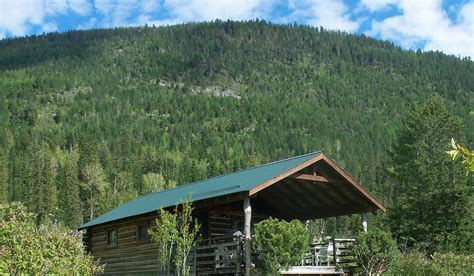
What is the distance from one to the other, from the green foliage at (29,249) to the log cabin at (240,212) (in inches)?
238

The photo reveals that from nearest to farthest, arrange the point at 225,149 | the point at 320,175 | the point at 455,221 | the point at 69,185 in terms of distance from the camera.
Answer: the point at 320,175 → the point at 455,221 → the point at 69,185 → the point at 225,149

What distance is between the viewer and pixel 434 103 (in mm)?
49312

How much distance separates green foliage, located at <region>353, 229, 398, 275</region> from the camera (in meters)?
21.3

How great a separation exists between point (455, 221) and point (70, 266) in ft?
105

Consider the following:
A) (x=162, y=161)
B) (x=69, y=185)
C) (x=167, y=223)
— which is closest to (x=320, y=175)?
(x=167, y=223)

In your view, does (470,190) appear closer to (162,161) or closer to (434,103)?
(434,103)

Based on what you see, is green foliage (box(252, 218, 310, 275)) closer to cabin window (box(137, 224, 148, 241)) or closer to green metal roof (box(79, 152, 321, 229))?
green metal roof (box(79, 152, 321, 229))

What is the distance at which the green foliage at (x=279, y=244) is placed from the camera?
19203 millimetres

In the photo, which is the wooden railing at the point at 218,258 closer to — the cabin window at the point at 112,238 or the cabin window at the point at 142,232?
the cabin window at the point at 142,232

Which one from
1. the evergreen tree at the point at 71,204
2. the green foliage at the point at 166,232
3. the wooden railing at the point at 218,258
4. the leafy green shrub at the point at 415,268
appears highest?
the evergreen tree at the point at 71,204

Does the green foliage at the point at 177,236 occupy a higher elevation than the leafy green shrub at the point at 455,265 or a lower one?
higher

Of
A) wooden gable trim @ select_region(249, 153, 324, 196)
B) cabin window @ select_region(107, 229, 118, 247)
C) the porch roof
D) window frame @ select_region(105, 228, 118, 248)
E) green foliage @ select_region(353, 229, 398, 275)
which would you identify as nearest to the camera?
wooden gable trim @ select_region(249, 153, 324, 196)

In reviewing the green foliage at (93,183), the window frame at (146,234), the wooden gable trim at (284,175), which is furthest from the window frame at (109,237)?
the green foliage at (93,183)

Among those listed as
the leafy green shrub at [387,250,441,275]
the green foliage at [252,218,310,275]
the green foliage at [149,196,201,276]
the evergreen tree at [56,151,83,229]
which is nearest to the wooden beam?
the green foliage at [252,218,310,275]
